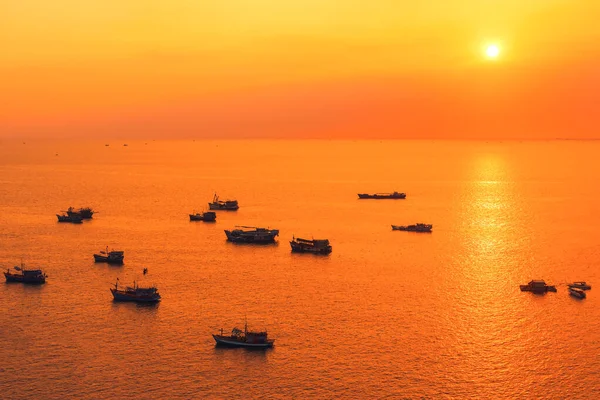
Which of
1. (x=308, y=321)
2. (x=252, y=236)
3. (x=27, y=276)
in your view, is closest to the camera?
(x=308, y=321)

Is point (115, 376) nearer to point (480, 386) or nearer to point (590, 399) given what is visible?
point (480, 386)

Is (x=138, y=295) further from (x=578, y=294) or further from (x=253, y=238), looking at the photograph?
(x=578, y=294)

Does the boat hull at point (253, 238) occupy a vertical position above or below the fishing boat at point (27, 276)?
above

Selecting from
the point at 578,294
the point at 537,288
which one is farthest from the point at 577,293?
the point at 537,288

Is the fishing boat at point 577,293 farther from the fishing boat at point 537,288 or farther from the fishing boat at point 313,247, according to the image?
the fishing boat at point 313,247

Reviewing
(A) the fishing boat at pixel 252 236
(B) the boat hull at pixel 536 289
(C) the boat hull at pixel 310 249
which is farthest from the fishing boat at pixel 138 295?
(B) the boat hull at pixel 536 289

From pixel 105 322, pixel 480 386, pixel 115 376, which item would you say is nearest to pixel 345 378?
pixel 480 386

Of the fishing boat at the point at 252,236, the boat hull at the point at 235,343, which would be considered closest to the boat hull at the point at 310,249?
the fishing boat at the point at 252,236

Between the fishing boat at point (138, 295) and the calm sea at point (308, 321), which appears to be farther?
the fishing boat at point (138, 295)

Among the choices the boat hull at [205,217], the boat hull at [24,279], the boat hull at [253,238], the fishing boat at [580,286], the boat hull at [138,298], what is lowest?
the boat hull at [138,298]

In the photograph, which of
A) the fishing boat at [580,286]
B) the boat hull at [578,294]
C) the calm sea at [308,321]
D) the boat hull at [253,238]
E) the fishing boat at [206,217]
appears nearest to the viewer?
the calm sea at [308,321]

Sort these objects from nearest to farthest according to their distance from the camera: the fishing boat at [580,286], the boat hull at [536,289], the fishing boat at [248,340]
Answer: the fishing boat at [248,340] → the boat hull at [536,289] → the fishing boat at [580,286]
